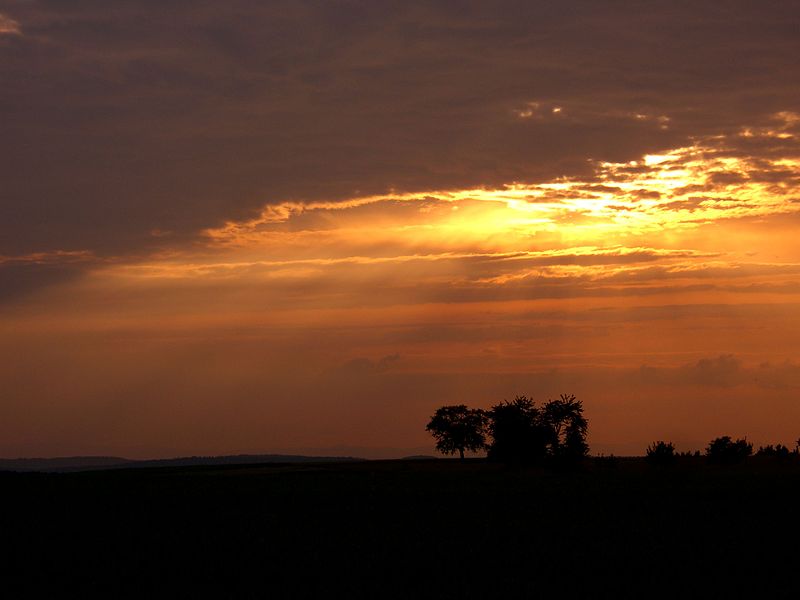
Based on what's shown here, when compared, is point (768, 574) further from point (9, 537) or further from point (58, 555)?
point (9, 537)

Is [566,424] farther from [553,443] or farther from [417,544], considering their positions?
[417,544]

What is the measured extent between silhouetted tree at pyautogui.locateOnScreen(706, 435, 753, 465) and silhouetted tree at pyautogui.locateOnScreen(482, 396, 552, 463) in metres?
16.3

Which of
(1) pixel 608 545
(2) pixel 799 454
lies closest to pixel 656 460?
(2) pixel 799 454

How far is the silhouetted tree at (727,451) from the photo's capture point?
311 feet

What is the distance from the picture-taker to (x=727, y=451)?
95.4 meters

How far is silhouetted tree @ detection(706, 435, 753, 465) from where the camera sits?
9469 centimetres

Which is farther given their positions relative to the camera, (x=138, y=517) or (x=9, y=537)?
(x=138, y=517)

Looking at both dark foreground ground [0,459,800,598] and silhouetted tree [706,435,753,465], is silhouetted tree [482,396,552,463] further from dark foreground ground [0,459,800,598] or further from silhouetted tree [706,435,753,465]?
dark foreground ground [0,459,800,598]

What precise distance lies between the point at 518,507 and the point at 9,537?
79.3ft

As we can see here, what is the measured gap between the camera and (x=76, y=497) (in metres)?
64.3

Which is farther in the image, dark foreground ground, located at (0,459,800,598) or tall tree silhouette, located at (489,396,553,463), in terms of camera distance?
tall tree silhouette, located at (489,396,553,463)

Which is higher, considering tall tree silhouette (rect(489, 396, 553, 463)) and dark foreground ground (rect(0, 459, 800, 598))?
tall tree silhouette (rect(489, 396, 553, 463))

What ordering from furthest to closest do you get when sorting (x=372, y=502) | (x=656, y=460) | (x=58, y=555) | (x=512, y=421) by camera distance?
(x=512, y=421), (x=656, y=460), (x=372, y=502), (x=58, y=555)

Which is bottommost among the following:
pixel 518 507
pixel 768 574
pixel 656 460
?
pixel 768 574
